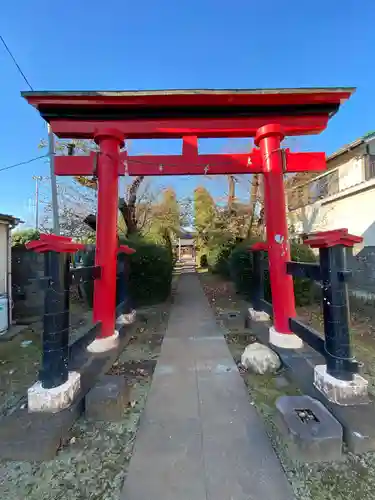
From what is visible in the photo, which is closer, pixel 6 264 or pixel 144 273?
pixel 6 264

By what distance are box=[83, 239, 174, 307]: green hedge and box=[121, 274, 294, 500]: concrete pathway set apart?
12.1 ft

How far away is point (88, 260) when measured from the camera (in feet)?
23.1

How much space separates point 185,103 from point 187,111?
0.17 meters

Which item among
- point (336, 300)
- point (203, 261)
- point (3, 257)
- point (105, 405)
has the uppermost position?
point (3, 257)

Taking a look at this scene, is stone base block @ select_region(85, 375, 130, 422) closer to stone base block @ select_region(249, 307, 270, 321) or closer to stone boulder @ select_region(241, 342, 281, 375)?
stone boulder @ select_region(241, 342, 281, 375)

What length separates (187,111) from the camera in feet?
14.0

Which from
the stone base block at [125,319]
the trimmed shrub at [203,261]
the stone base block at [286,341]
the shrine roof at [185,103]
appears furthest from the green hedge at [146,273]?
the trimmed shrub at [203,261]

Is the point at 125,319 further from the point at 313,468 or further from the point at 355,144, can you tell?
the point at 355,144

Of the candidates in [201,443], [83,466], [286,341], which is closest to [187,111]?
[286,341]

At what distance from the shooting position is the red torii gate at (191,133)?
156 inches

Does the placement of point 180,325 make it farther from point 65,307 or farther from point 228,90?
point 228,90

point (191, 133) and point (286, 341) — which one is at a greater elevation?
Result: point (191, 133)

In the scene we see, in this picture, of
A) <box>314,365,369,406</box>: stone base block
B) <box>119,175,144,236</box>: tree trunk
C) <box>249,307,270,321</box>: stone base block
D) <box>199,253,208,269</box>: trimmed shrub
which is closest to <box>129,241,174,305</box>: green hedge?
<box>119,175,144,236</box>: tree trunk

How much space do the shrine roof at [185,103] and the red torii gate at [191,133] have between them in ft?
0.05
